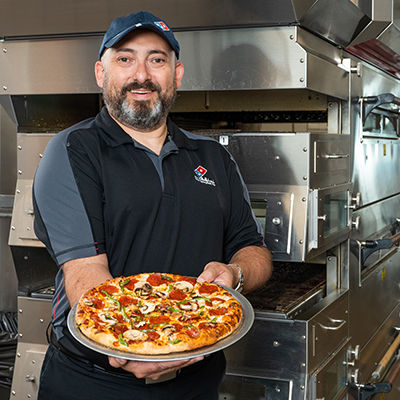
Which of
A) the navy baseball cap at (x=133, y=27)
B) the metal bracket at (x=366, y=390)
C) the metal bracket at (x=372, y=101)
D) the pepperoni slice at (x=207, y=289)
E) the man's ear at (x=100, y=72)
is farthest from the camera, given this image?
the metal bracket at (x=366, y=390)

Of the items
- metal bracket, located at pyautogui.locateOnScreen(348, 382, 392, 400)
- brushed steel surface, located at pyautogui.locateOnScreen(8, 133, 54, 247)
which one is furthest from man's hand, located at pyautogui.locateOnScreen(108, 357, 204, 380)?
metal bracket, located at pyautogui.locateOnScreen(348, 382, 392, 400)

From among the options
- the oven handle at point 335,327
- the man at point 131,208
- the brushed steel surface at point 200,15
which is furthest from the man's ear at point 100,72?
the oven handle at point 335,327

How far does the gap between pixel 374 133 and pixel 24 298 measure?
212 cm

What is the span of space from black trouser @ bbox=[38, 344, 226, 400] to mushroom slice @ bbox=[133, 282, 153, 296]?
27 cm

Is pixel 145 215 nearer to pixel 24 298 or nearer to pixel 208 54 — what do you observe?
pixel 208 54

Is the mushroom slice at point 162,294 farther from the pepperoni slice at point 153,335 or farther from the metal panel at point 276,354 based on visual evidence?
the metal panel at point 276,354

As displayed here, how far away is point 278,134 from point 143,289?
97 cm

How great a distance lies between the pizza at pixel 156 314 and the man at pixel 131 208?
2.6 inches

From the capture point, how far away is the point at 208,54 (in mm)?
2393

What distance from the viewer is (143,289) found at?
5.57 ft

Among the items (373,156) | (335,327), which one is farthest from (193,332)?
(373,156)

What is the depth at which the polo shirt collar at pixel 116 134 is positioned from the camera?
186cm

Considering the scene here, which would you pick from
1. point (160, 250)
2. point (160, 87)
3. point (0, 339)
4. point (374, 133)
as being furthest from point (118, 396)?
point (374, 133)

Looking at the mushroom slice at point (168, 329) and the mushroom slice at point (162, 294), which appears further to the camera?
the mushroom slice at point (162, 294)
